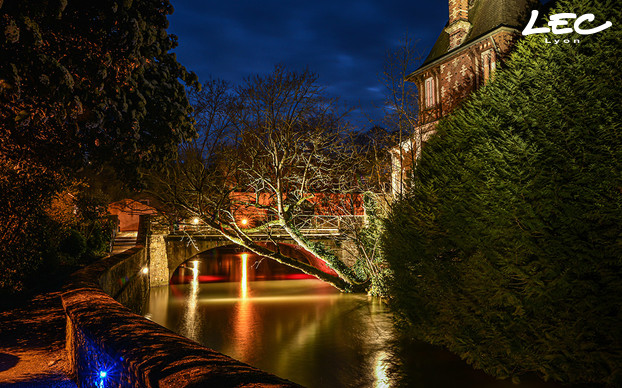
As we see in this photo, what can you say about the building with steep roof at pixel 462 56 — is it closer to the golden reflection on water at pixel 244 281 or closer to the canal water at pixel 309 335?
the canal water at pixel 309 335

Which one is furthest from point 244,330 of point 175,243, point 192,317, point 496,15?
point 496,15

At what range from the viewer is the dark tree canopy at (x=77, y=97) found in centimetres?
666

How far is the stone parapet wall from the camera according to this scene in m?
3.80

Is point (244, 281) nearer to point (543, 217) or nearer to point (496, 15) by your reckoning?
point (496, 15)

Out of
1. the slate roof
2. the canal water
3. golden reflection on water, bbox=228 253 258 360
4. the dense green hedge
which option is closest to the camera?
the dense green hedge

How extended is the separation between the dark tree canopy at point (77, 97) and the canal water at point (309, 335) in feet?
21.6

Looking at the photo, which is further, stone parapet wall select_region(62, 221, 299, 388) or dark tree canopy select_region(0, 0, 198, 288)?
dark tree canopy select_region(0, 0, 198, 288)

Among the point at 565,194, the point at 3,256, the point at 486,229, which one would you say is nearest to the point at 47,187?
the point at 3,256

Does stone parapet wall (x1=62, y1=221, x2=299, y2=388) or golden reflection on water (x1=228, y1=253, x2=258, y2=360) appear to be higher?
stone parapet wall (x1=62, y1=221, x2=299, y2=388)

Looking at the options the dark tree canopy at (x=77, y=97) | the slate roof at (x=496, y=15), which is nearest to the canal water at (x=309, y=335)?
the dark tree canopy at (x=77, y=97)

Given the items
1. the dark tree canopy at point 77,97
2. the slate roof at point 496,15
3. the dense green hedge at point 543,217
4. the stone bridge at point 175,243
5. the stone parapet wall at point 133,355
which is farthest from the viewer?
the stone bridge at point 175,243

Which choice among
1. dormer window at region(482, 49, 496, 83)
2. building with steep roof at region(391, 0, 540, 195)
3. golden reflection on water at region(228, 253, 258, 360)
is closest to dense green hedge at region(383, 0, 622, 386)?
building with steep roof at region(391, 0, 540, 195)

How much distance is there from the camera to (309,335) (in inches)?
651

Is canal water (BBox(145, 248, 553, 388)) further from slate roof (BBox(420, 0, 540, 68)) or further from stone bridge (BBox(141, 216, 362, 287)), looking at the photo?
slate roof (BBox(420, 0, 540, 68))
